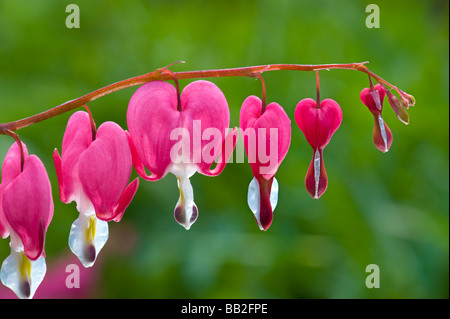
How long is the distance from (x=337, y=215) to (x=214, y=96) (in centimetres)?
164

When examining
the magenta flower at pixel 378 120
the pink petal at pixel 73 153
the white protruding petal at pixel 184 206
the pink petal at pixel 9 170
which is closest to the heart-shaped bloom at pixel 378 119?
the magenta flower at pixel 378 120

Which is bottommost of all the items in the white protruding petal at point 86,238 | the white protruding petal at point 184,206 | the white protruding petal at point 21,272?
the white protruding petal at point 21,272

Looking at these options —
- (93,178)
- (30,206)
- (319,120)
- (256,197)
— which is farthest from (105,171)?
(319,120)

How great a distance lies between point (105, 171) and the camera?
0.88m

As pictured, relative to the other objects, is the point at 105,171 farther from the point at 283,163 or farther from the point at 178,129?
the point at 283,163

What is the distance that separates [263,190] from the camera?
0.94 m

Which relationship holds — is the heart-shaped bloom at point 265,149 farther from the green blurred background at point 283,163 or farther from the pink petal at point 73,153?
the green blurred background at point 283,163

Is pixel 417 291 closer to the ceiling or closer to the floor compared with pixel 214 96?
closer to the floor

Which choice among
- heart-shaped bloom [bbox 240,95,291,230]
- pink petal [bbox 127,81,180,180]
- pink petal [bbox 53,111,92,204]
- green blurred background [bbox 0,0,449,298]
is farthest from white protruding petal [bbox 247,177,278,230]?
green blurred background [bbox 0,0,449,298]

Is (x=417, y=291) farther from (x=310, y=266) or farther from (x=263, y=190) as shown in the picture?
(x=263, y=190)

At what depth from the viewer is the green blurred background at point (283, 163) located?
7.52ft

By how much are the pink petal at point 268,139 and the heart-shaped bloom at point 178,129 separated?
0.03m
